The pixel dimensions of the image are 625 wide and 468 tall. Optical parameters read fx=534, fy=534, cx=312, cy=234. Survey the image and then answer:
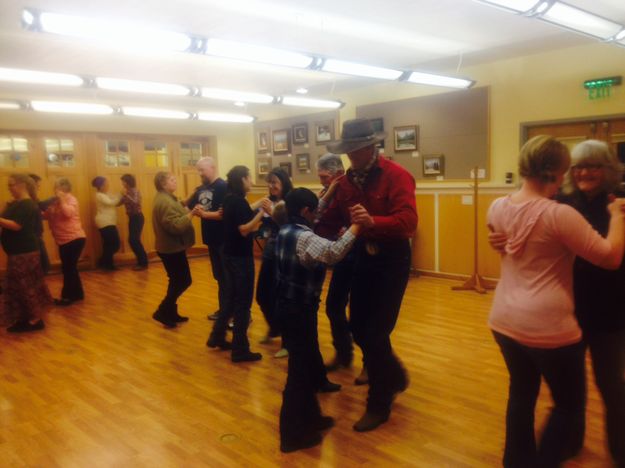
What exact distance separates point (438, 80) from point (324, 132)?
295cm

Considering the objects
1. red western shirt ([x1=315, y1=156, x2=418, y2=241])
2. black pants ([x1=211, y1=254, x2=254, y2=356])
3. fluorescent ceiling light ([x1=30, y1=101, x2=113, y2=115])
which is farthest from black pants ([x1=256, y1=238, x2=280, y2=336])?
fluorescent ceiling light ([x1=30, y1=101, x2=113, y2=115])

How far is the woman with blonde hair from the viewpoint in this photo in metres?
4.62

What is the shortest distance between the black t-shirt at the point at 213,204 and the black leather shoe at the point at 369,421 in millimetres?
2233

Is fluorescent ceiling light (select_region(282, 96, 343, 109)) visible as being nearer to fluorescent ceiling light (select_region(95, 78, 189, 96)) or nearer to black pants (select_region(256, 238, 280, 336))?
fluorescent ceiling light (select_region(95, 78, 189, 96))

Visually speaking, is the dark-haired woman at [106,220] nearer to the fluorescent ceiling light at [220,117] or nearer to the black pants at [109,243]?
the black pants at [109,243]

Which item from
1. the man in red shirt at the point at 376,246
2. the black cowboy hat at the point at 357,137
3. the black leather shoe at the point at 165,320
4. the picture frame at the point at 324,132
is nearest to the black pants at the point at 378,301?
the man in red shirt at the point at 376,246

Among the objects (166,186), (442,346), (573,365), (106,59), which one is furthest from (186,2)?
(573,365)

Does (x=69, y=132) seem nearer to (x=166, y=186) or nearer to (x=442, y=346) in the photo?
(x=166, y=186)

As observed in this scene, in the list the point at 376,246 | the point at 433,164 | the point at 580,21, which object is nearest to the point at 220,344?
the point at 376,246

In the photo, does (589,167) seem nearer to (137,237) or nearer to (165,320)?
(165,320)

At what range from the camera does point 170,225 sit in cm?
458

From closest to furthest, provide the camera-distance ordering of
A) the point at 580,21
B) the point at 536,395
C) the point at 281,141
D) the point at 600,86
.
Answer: the point at 536,395
the point at 580,21
the point at 600,86
the point at 281,141

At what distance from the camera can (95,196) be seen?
27.8ft

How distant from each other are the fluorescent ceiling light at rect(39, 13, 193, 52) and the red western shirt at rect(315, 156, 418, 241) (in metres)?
1.90
